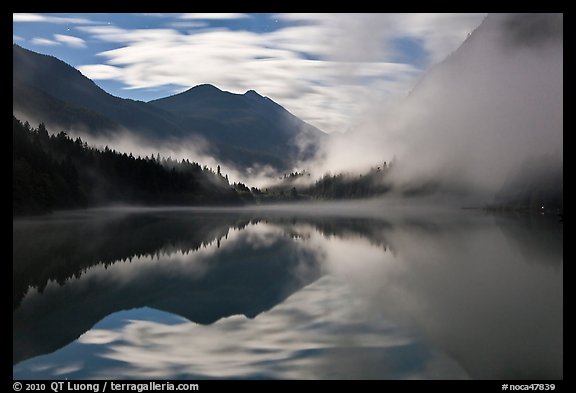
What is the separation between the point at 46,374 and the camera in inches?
720

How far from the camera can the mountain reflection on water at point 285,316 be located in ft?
62.7

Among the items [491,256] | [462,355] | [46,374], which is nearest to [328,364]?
[462,355]

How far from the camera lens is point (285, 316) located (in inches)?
1060

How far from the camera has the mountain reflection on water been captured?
1912 centimetres

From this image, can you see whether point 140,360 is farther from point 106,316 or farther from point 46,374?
point 106,316

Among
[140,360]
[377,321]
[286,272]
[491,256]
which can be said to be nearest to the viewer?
[140,360]

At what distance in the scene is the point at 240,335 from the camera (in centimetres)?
2338

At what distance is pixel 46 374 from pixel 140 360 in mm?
3076
